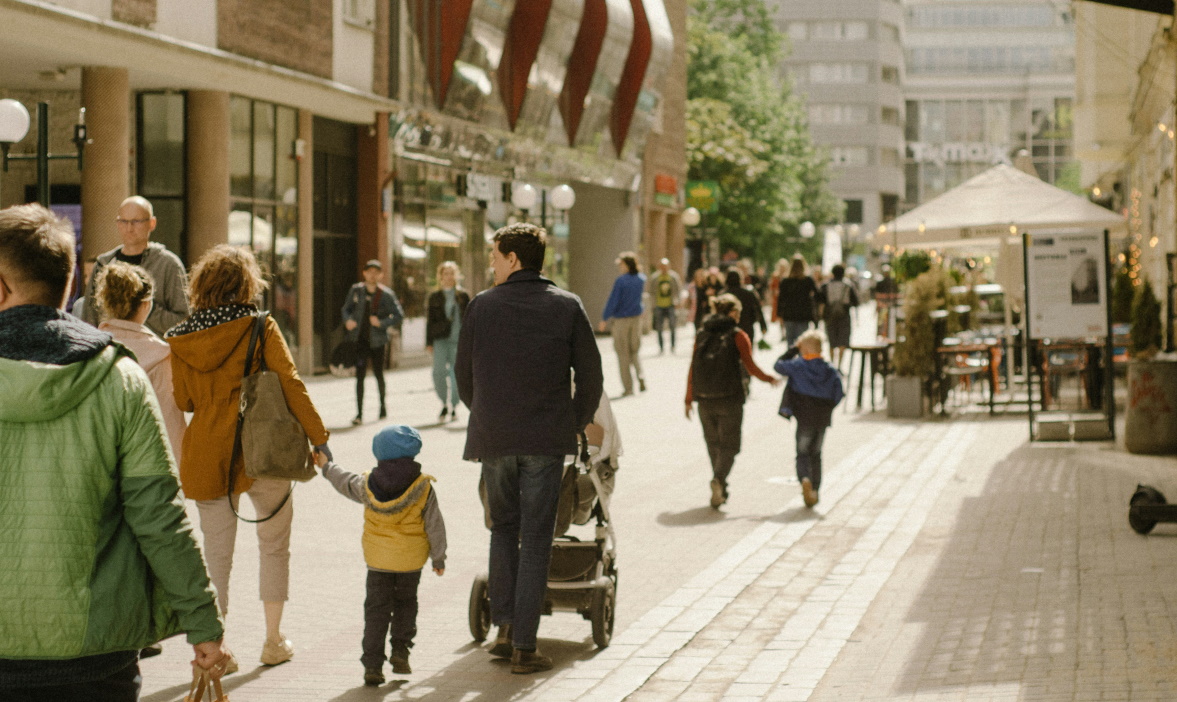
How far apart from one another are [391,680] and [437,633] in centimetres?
92

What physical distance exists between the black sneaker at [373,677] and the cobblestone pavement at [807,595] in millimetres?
57

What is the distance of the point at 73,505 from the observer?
A: 332cm

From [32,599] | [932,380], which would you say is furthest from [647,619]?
[932,380]

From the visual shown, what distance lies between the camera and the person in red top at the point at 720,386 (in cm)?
1151

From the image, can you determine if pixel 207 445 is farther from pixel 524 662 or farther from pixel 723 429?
pixel 723 429

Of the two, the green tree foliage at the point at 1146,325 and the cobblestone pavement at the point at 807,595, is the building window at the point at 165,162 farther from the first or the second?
the green tree foliage at the point at 1146,325


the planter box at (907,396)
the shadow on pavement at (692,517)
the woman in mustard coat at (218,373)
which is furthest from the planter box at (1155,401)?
the woman in mustard coat at (218,373)

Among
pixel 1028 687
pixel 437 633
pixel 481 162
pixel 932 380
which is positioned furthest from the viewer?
pixel 481 162

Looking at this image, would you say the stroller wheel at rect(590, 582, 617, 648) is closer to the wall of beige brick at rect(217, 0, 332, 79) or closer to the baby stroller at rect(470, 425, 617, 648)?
the baby stroller at rect(470, 425, 617, 648)

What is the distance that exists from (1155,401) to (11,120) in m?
10.7

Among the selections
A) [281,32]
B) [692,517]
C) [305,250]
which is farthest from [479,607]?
[305,250]

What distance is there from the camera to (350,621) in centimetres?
A: 757

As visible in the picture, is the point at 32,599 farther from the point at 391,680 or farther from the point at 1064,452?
the point at 1064,452

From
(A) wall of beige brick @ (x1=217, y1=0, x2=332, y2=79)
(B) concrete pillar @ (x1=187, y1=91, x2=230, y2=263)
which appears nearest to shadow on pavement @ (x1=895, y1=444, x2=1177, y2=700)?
(A) wall of beige brick @ (x1=217, y1=0, x2=332, y2=79)
